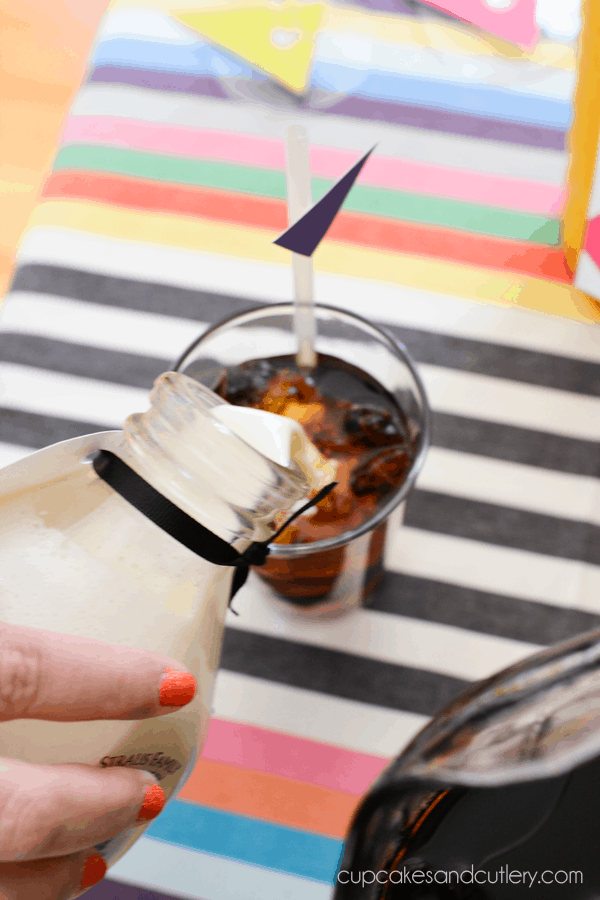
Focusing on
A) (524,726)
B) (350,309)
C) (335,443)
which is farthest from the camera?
(350,309)

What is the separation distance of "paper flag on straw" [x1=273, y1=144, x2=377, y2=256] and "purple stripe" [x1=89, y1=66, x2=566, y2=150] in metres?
0.30

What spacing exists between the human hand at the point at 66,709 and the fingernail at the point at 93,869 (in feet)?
0.11

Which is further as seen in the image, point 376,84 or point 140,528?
point 376,84

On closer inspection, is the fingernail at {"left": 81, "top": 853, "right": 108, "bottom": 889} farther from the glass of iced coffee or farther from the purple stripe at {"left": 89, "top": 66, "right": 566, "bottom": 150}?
the purple stripe at {"left": 89, "top": 66, "right": 566, "bottom": 150}

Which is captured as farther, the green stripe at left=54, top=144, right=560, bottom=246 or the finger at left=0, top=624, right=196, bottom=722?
the green stripe at left=54, top=144, right=560, bottom=246

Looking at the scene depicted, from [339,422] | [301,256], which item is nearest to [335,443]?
[339,422]

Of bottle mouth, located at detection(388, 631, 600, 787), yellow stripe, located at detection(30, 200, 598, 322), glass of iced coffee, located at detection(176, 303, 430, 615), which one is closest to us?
bottle mouth, located at detection(388, 631, 600, 787)

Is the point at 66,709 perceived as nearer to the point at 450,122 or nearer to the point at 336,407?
the point at 336,407

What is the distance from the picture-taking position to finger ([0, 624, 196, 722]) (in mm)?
256

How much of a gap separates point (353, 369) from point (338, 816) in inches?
10.4

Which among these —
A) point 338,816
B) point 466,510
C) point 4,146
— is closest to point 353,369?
point 466,510

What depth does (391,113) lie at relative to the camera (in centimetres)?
59

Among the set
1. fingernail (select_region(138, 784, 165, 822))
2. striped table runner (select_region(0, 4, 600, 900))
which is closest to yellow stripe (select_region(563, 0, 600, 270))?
striped table runner (select_region(0, 4, 600, 900))

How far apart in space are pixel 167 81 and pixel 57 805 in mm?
539
